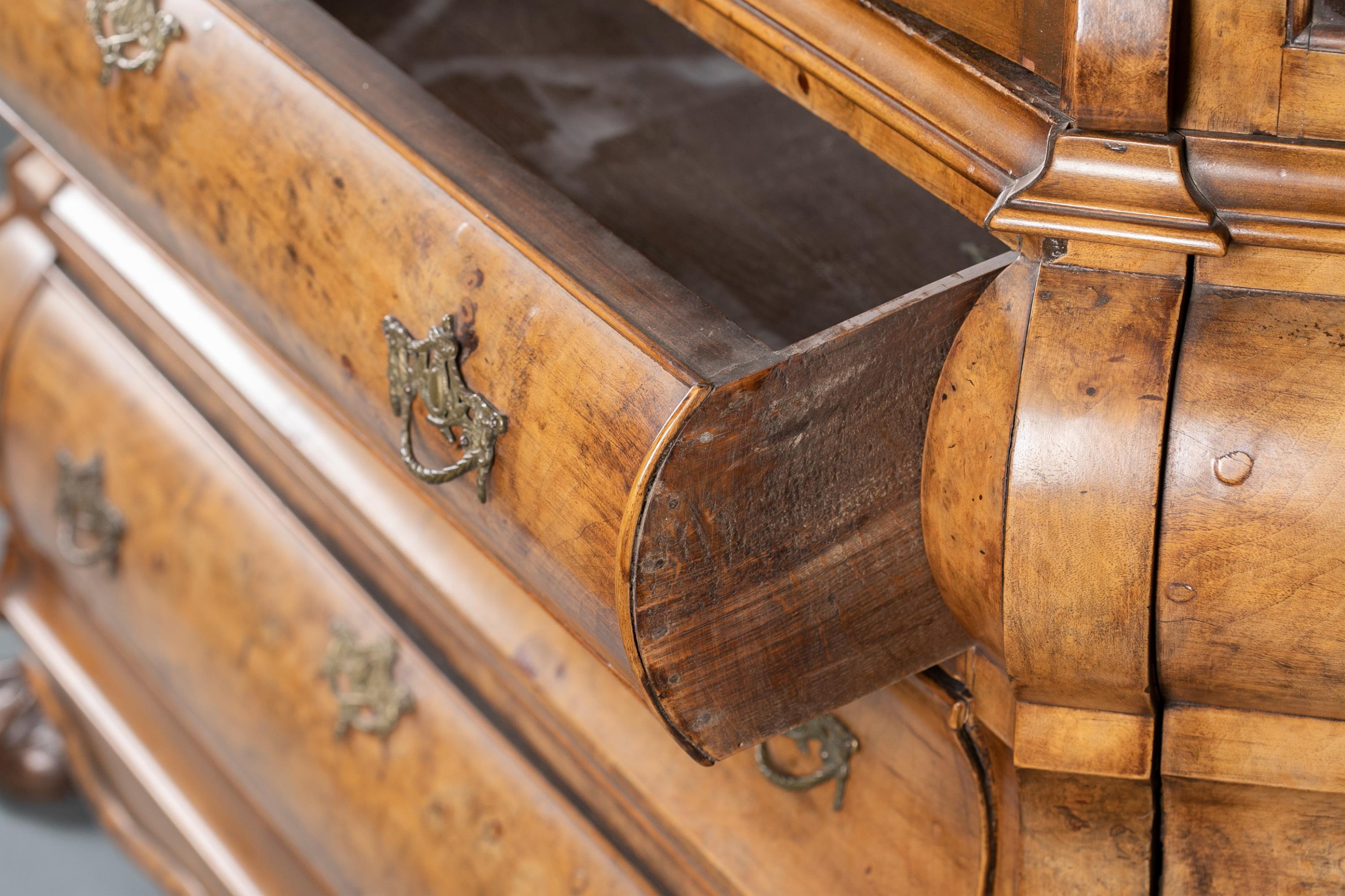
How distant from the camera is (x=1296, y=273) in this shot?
0.49m

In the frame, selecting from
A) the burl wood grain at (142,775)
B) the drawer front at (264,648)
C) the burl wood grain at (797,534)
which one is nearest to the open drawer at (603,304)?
the burl wood grain at (797,534)

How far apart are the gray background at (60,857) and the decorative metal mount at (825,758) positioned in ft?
3.50

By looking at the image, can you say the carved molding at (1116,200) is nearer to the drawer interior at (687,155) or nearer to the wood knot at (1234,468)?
the wood knot at (1234,468)

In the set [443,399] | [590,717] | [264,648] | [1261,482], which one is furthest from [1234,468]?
[264,648]

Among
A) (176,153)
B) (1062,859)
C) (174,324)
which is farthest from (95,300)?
(1062,859)

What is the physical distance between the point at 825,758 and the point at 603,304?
33 centimetres

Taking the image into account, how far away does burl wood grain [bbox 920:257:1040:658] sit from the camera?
521 mm

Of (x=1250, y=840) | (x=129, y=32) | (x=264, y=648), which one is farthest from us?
(x=264, y=648)

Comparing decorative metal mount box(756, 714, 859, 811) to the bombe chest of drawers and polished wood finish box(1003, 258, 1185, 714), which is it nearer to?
the bombe chest of drawers

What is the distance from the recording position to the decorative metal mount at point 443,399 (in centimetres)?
63

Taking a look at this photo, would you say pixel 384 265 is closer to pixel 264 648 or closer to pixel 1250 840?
pixel 1250 840

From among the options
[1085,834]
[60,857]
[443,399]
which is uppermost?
[443,399]

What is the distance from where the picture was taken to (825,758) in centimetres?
78

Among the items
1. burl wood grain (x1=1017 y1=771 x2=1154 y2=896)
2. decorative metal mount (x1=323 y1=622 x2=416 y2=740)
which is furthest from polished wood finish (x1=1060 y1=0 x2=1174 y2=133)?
decorative metal mount (x1=323 y1=622 x2=416 y2=740)
